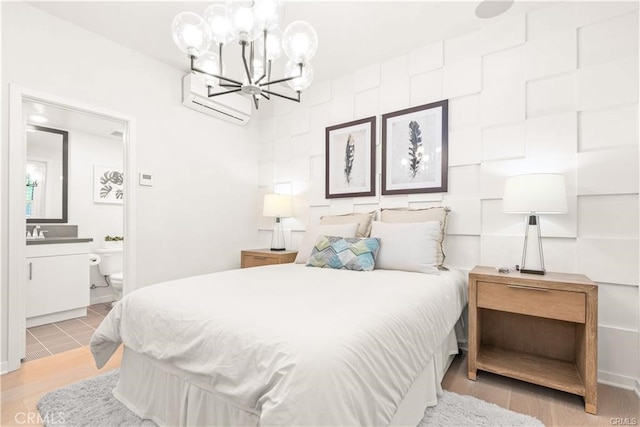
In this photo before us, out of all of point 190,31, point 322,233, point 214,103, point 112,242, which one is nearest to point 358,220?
point 322,233

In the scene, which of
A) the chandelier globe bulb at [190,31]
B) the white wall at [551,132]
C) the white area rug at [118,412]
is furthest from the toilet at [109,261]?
the white wall at [551,132]

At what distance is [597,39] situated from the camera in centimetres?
204

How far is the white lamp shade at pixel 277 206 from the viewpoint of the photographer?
3441mm

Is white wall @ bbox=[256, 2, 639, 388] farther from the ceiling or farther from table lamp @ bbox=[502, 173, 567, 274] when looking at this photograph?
table lamp @ bbox=[502, 173, 567, 274]

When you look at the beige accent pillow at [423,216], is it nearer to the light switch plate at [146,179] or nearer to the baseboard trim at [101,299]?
the light switch plate at [146,179]

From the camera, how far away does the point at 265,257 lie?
332 centimetres

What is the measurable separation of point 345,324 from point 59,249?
3637 mm

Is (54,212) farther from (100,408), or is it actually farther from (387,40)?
(387,40)

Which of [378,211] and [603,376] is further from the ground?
[378,211]

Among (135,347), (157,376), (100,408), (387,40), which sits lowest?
(100,408)

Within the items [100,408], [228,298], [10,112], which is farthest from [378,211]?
[10,112]

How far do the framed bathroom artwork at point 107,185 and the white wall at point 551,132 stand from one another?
11.7 ft

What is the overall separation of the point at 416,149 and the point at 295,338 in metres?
2.23

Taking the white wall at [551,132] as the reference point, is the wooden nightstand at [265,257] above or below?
below
